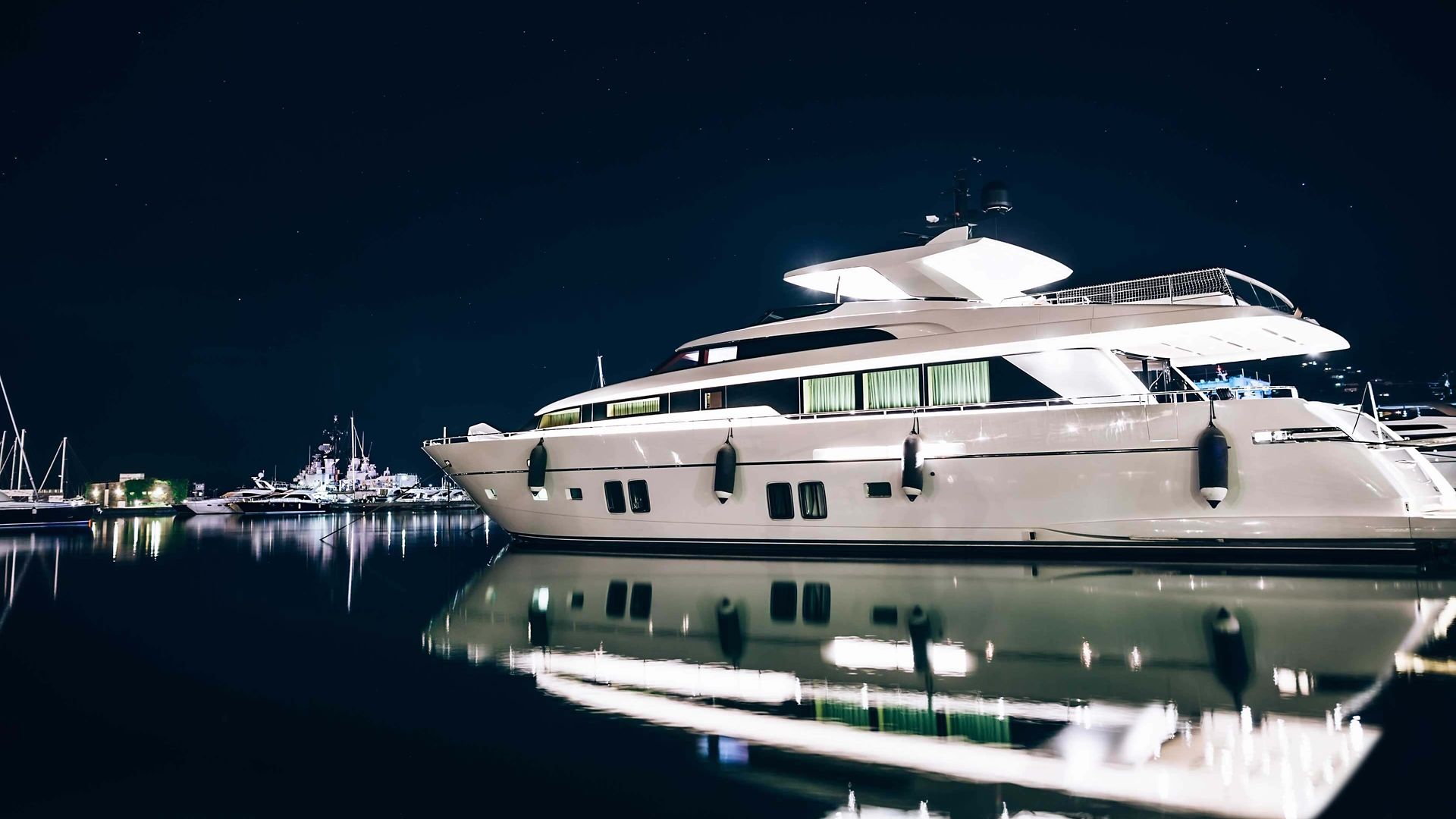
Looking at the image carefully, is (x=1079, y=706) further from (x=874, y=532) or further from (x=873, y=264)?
(x=873, y=264)

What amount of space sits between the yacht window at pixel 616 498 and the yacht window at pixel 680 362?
7.49 feet

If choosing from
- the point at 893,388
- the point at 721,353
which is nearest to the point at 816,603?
the point at 893,388

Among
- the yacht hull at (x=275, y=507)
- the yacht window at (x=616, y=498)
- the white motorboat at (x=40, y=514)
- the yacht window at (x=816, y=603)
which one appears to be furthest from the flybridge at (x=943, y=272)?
the yacht hull at (x=275, y=507)

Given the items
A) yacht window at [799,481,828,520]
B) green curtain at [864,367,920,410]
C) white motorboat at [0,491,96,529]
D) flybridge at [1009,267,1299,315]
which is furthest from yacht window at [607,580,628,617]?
white motorboat at [0,491,96,529]

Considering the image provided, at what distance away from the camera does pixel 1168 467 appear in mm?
10125

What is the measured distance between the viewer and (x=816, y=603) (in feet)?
24.7

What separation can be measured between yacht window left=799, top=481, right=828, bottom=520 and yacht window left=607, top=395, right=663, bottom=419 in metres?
3.14

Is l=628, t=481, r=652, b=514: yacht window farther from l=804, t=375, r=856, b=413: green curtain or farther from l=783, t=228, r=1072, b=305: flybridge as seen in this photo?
l=783, t=228, r=1072, b=305: flybridge

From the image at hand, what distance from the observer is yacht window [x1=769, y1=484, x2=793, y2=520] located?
1224 cm

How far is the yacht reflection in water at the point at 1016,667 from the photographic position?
3082 millimetres

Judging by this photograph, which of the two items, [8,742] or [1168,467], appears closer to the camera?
[8,742]

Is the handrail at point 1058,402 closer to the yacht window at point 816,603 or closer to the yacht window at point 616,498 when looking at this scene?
the yacht window at point 616,498

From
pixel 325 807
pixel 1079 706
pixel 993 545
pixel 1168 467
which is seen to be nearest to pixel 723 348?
pixel 993 545

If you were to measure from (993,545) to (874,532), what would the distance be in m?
1.71
